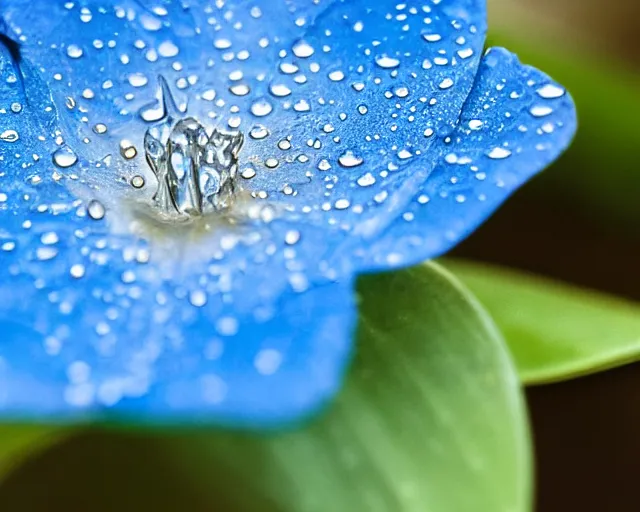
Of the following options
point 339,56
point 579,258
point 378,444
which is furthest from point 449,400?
point 579,258

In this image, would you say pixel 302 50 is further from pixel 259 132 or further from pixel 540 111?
pixel 540 111

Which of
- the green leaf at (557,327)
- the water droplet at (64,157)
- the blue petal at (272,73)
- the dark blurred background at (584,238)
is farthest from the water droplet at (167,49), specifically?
the dark blurred background at (584,238)

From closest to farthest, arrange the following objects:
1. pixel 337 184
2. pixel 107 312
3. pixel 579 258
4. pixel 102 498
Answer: pixel 107 312 → pixel 337 184 → pixel 102 498 → pixel 579 258

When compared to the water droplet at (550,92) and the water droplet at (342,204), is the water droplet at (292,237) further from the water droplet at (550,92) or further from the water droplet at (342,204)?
the water droplet at (550,92)

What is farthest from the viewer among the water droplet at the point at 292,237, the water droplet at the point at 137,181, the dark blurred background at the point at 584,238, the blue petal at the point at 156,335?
the dark blurred background at the point at 584,238

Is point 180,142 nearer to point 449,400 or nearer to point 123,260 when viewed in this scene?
point 123,260

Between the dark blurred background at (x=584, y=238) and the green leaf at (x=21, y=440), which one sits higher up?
the green leaf at (x=21, y=440)
